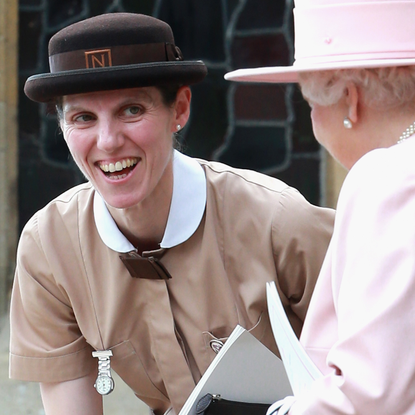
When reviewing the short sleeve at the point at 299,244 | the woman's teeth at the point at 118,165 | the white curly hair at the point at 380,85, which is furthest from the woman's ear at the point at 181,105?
the white curly hair at the point at 380,85

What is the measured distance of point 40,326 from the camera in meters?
2.50

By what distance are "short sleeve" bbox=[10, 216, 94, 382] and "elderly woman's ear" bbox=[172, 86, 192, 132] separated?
55cm

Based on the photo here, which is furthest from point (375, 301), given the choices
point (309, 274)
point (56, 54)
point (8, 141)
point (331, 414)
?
point (8, 141)

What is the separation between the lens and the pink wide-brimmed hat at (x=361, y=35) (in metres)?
1.50

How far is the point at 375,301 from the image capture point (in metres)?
1.26

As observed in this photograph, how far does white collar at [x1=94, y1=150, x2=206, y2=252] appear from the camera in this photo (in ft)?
7.81

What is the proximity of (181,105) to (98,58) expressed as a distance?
0.34m

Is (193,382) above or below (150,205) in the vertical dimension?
below

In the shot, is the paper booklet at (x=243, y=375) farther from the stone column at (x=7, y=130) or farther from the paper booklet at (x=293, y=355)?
the stone column at (x=7, y=130)

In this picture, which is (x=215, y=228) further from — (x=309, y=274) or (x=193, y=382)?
(x=193, y=382)

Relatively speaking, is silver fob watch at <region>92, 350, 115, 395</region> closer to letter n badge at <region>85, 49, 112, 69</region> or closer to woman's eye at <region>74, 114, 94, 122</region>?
woman's eye at <region>74, 114, 94, 122</region>

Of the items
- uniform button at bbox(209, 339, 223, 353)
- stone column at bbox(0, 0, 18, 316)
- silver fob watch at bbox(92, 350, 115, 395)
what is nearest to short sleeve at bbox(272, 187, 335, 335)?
uniform button at bbox(209, 339, 223, 353)

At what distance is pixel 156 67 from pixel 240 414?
961 mm

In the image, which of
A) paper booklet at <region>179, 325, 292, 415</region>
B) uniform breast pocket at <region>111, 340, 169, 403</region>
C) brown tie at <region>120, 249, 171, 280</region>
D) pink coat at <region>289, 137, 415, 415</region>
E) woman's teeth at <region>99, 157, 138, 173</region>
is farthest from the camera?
uniform breast pocket at <region>111, 340, 169, 403</region>
